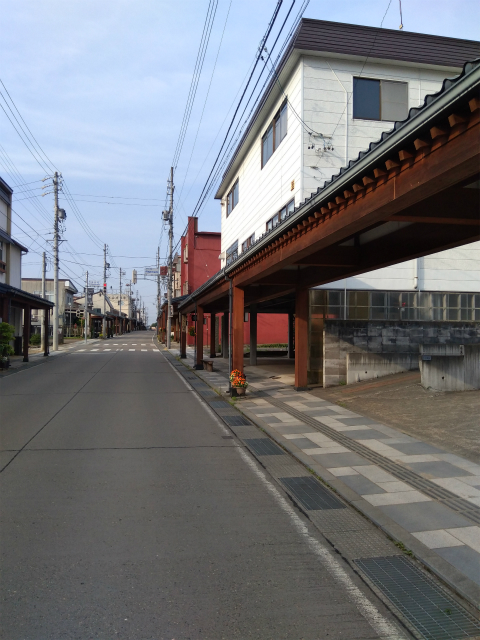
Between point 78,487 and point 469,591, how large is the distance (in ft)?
14.8

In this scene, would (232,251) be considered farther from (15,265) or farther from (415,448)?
(415,448)

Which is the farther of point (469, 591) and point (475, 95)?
point (475, 95)

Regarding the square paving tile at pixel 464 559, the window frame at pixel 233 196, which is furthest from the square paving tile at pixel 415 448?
the window frame at pixel 233 196

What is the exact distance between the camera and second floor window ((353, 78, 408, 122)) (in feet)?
57.3

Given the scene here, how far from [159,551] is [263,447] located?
4405 millimetres

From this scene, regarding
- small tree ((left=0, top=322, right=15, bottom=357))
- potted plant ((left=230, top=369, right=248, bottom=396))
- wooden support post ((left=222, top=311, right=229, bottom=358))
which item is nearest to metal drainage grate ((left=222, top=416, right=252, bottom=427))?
potted plant ((left=230, top=369, right=248, bottom=396))

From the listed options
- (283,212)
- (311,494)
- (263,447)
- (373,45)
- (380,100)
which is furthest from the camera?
(283,212)

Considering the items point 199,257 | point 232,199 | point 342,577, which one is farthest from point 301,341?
point 199,257

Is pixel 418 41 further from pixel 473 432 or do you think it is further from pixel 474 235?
pixel 473 432

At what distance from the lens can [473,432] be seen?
9344 millimetres

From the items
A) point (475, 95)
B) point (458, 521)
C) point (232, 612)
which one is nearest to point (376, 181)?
point (475, 95)

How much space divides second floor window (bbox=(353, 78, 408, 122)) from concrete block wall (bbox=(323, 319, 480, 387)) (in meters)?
7.03

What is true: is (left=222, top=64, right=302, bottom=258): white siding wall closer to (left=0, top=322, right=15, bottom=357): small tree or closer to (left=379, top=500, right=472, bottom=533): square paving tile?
(left=0, top=322, right=15, bottom=357): small tree

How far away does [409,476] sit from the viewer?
22.8ft
